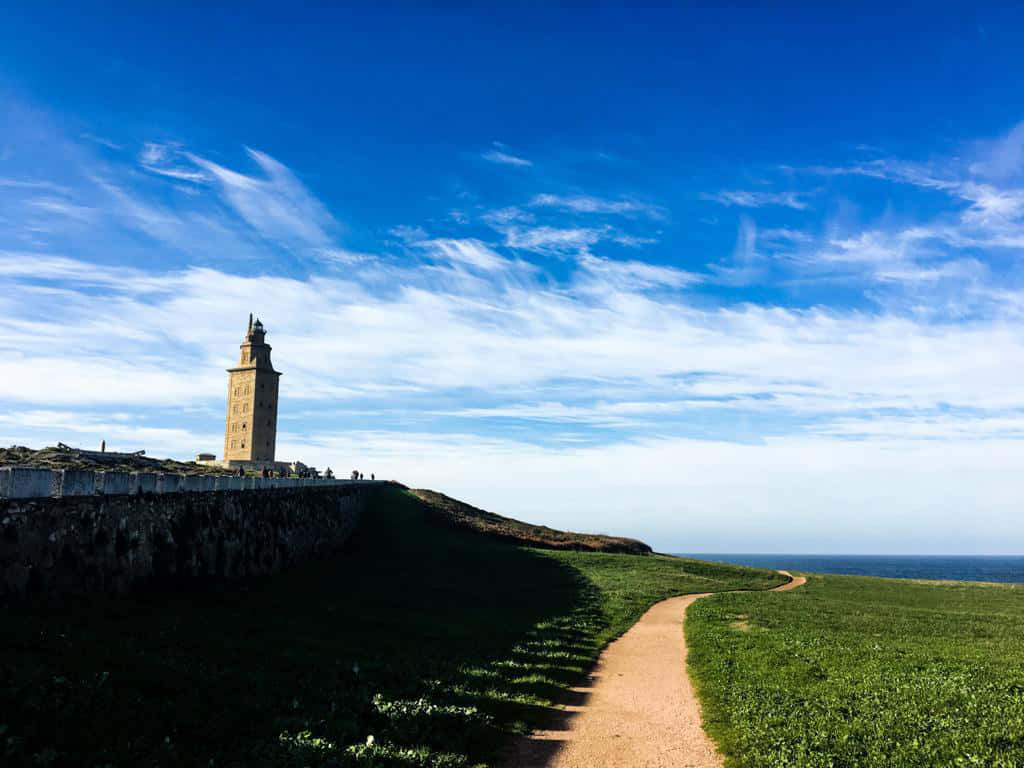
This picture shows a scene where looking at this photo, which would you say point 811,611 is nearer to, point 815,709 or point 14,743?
point 815,709

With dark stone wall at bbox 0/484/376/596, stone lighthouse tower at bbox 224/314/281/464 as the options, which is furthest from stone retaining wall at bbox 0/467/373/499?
stone lighthouse tower at bbox 224/314/281/464

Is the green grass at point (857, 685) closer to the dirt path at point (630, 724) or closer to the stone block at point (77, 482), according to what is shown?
the dirt path at point (630, 724)

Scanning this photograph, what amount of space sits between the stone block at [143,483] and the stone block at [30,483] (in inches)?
139

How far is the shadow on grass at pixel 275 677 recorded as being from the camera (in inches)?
392

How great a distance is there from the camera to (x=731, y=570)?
55.0 metres

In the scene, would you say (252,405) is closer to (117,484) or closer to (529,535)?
(529,535)

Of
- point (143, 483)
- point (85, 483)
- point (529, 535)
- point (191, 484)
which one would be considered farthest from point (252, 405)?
point (85, 483)

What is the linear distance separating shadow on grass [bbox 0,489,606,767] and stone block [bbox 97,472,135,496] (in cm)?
261

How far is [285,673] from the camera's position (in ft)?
48.3

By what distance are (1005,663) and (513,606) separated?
16545mm

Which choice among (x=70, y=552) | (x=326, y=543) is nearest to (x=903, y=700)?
(x=70, y=552)

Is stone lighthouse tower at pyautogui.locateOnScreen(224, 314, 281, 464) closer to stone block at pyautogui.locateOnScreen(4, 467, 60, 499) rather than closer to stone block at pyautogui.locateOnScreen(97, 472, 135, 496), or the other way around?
stone block at pyautogui.locateOnScreen(97, 472, 135, 496)

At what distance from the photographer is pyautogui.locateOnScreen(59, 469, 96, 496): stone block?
15900mm

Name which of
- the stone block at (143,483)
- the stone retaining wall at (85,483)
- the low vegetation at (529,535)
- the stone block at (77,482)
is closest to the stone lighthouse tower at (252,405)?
the low vegetation at (529,535)
